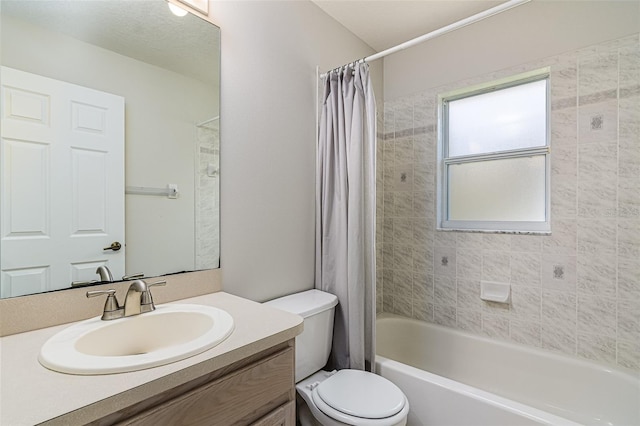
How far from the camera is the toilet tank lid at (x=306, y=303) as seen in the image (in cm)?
148

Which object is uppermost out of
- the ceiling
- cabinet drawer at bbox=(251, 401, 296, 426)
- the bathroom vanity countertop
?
the ceiling

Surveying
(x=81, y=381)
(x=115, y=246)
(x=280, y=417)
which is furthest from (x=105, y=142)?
(x=280, y=417)

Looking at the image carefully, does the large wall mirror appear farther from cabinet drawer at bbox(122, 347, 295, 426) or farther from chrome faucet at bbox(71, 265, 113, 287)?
cabinet drawer at bbox(122, 347, 295, 426)

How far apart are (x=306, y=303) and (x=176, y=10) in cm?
141

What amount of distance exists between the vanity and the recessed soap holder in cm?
150

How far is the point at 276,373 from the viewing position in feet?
3.08

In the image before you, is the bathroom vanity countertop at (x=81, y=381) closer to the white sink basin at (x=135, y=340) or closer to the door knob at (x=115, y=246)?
the white sink basin at (x=135, y=340)

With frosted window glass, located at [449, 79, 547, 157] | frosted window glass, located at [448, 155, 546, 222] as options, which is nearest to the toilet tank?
frosted window glass, located at [448, 155, 546, 222]

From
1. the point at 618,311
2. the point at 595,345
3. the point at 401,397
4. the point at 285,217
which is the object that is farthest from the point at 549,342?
the point at 285,217

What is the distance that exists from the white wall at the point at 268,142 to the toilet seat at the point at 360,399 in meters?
0.52

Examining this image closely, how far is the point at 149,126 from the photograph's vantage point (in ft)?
3.99

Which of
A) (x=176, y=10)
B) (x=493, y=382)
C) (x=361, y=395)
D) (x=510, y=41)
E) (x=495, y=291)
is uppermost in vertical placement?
(x=510, y=41)

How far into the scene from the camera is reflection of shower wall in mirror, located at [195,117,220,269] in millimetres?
1348

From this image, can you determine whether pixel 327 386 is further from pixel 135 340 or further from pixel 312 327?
pixel 135 340
